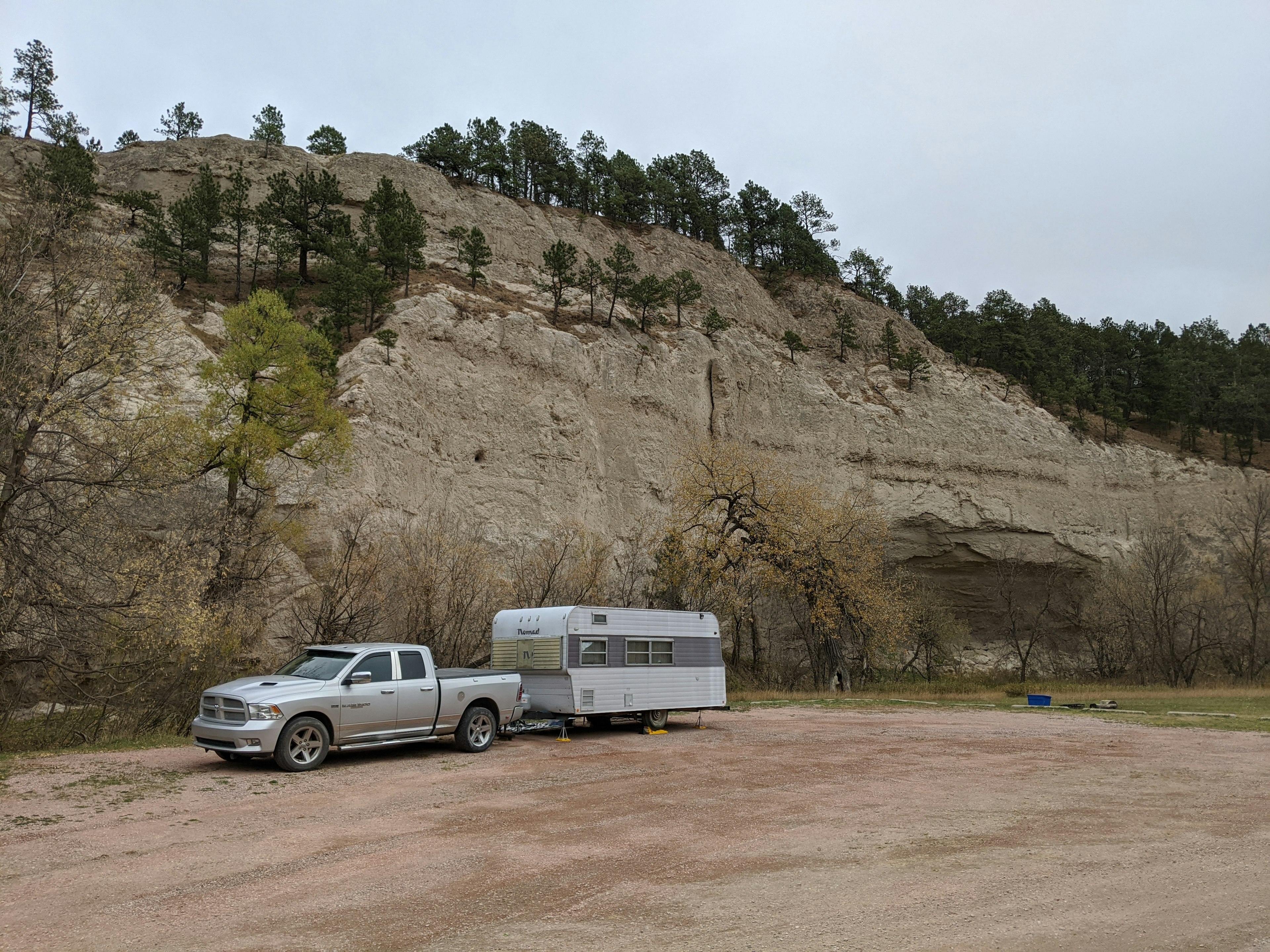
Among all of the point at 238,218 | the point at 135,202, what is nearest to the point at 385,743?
the point at 238,218

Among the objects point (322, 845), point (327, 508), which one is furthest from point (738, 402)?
point (322, 845)

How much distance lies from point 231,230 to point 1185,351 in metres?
77.8

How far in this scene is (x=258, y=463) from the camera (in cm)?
2427

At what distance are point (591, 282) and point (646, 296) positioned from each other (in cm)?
311

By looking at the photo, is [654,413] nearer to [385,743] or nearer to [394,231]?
[394,231]

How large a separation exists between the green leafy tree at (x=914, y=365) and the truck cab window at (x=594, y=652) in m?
41.5

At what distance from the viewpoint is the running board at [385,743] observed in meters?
12.8

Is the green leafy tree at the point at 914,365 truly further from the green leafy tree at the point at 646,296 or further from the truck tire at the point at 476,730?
the truck tire at the point at 476,730

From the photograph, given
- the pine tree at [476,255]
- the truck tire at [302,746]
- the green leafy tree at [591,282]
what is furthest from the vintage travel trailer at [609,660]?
the green leafy tree at [591,282]

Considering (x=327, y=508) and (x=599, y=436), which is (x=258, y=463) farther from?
(x=599, y=436)

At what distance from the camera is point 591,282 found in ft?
151

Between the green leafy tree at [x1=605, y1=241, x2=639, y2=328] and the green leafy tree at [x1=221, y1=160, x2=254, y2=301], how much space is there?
1845cm

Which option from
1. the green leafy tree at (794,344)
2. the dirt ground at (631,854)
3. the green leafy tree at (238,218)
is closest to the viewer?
the dirt ground at (631,854)

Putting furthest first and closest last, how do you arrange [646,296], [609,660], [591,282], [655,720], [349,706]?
[591,282] → [646,296] → [655,720] → [609,660] → [349,706]
